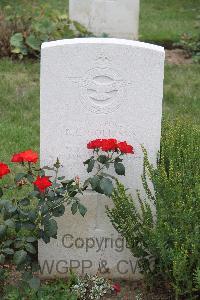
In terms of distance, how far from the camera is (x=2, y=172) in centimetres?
347

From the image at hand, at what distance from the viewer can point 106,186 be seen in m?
3.54

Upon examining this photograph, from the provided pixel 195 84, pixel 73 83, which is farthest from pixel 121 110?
pixel 195 84

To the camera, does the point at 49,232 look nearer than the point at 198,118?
Yes

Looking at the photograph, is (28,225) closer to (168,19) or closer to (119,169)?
(119,169)

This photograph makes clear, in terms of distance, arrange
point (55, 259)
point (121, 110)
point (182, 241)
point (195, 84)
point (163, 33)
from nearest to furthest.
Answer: point (182, 241)
point (121, 110)
point (55, 259)
point (195, 84)
point (163, 33)

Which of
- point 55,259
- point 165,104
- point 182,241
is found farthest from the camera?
point 165,104

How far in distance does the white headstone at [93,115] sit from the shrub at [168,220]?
15 centimetres

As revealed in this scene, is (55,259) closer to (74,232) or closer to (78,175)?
(74,232)

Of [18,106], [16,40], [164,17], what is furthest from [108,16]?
[18,106]

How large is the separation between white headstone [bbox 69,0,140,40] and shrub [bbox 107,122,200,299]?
5.15 meters

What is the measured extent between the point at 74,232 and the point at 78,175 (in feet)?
1.08

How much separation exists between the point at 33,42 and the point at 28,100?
1396mm

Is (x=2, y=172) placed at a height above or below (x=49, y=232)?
above

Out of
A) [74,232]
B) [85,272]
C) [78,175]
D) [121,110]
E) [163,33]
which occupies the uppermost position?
[163,33]
